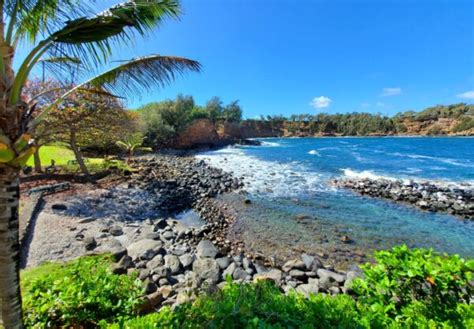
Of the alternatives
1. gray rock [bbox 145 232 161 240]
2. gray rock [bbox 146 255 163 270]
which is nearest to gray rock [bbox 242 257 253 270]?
gray rock [bbox 146 255 163 270]

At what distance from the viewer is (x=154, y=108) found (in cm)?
3700

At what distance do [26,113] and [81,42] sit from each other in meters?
1.18

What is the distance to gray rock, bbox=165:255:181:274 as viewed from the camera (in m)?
4.96

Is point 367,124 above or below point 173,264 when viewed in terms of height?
above

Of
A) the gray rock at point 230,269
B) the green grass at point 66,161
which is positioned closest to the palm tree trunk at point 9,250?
the gray rock at point 230,269

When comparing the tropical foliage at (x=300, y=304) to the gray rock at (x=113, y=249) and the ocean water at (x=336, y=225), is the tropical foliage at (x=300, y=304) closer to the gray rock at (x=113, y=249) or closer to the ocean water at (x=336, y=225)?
the gray rock at (x=113, y=249)

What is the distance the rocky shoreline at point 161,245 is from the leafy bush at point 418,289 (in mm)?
1931

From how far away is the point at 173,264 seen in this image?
513cm

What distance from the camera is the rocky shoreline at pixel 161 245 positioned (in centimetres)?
460

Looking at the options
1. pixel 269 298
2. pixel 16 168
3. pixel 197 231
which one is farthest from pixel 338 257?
pixel 16 168

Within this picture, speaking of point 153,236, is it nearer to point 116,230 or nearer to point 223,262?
point 116,230

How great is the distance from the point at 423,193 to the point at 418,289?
1327 centimetres

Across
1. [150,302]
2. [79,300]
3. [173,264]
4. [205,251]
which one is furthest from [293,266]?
[79,300]

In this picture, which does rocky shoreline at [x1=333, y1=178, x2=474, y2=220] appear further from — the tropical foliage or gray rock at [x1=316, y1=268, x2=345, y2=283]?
the tropical foliage
